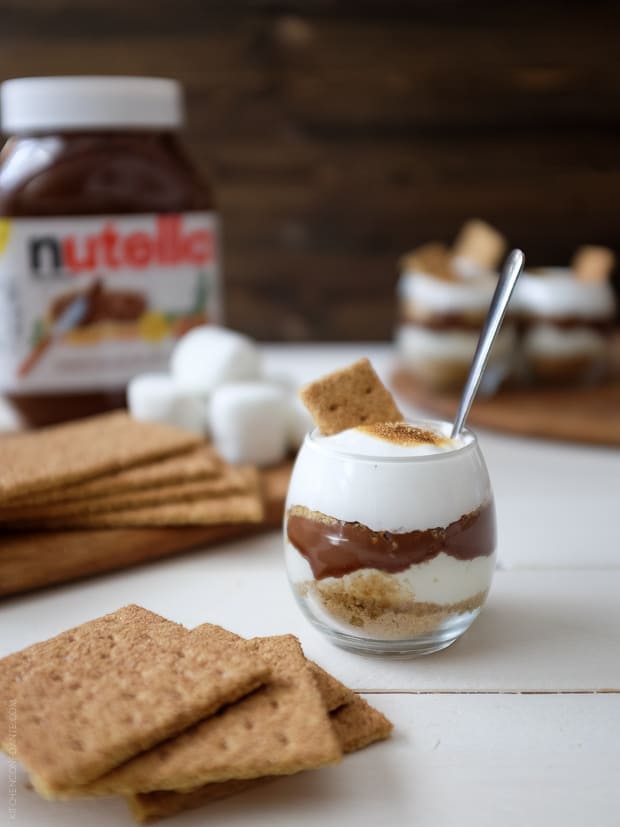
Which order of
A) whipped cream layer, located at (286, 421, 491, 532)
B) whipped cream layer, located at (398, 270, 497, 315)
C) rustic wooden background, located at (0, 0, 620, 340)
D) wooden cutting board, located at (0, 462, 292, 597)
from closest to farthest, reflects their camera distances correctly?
whipped cream layer, located at (286, 421, 491, 532) → wooden cutting board, located at (0, 462, 292, 597) → whipped cream layer, located at (398, 270, 497, 315) → rustic wooden background, located at (0, 0, 620, 340)

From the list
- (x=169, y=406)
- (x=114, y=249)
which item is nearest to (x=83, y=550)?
(x=169, y=406)

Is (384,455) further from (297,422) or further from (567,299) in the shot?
(567,299)

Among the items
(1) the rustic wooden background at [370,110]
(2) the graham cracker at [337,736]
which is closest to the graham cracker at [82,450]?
(2) the graham cracker at [337,736]

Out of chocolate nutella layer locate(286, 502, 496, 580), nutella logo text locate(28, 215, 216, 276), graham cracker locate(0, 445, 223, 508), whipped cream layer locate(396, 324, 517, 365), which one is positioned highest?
nutella logo text locate(28, 215, 216, 276)

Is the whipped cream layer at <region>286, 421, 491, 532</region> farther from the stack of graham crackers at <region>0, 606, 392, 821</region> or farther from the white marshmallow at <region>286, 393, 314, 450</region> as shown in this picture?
the white marshmallow at <region>286, 393, 314, 450</region>

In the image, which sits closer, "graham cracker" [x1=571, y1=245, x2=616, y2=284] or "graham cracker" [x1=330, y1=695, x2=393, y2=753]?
"graham cracker" [x1=330, y1=695, x2=393, y2=753]

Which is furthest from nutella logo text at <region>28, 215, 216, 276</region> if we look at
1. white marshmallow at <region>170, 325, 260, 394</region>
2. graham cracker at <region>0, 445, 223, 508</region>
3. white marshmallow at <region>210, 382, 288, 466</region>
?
graham cracker at <region>0, 445, 223, 508</region>

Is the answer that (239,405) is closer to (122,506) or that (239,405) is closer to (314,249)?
(122,506)
